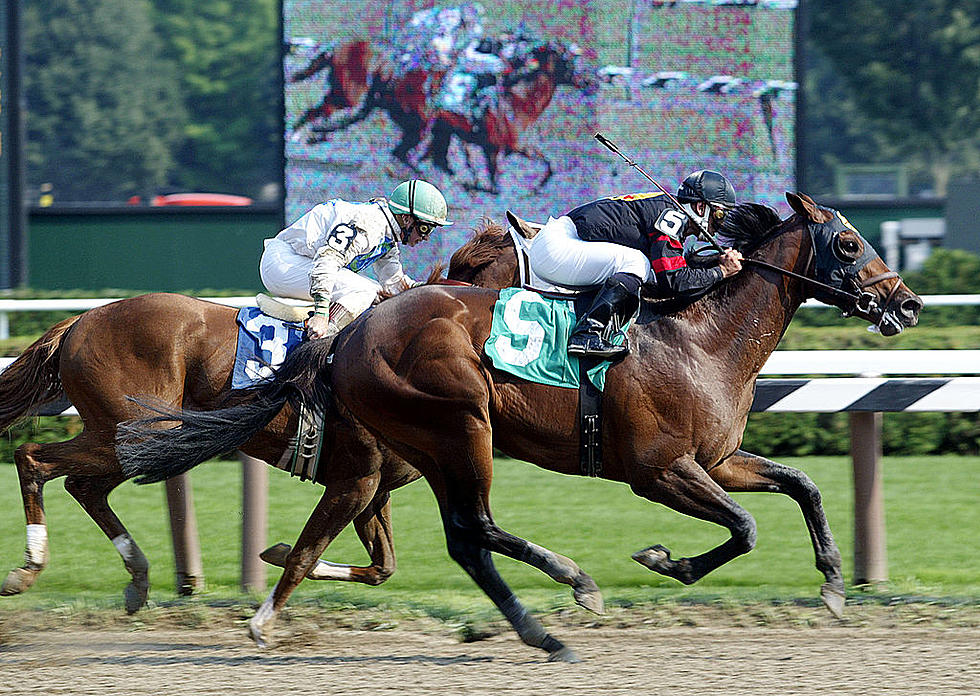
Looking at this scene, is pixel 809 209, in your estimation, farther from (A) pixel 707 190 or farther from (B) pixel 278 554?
(B) pixel 278 554

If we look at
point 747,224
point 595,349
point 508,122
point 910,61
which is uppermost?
point 910,61

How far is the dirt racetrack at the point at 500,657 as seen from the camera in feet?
12.4

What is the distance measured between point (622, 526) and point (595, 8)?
4.77 metres

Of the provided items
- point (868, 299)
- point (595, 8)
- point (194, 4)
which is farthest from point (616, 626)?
point (194, 4)

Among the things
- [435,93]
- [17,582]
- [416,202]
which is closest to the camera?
[17,582]

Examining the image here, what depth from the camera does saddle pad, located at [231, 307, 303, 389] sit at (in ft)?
15.5

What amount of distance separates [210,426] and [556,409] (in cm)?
110

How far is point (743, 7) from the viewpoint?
9.74 m

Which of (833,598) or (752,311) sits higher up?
(752,311)

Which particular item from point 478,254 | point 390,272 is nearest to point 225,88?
point 390,272

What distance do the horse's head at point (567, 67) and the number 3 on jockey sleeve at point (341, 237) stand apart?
16.7ft

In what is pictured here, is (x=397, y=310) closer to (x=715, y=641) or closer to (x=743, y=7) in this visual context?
(x=715, y=641)

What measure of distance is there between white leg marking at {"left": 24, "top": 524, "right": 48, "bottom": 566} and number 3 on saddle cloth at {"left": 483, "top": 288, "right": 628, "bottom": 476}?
1675 millimetres

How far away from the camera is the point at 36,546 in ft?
Result: 15.3
